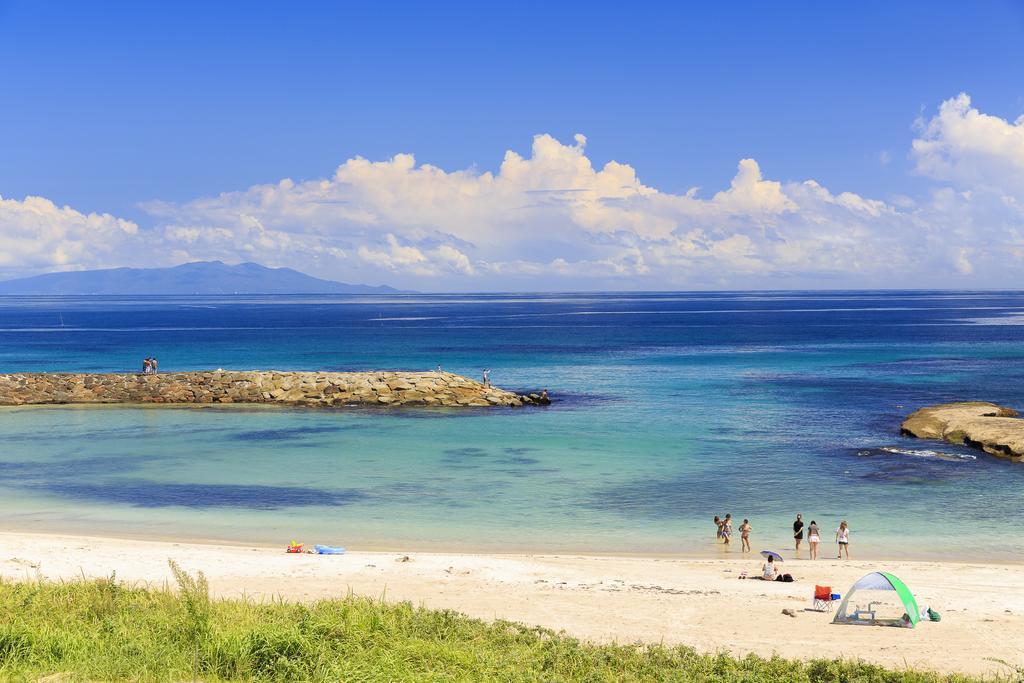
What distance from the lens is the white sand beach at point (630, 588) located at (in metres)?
16.8

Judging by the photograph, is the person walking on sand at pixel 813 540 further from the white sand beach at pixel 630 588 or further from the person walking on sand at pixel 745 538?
the person walking on sand at pixel 745 538

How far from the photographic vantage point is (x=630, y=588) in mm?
20406

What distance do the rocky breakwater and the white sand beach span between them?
30614 millimetres

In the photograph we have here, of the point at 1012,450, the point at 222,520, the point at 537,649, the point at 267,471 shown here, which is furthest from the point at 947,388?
the point at 537,649

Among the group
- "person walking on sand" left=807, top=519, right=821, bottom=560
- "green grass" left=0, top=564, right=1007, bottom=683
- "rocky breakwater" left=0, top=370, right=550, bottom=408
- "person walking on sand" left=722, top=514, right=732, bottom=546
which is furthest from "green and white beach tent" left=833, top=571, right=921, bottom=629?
"rocky breakwater" left=0, top=370, right=550, bottom=408

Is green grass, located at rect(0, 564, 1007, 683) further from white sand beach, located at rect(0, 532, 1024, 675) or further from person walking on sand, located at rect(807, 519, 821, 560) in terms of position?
person walking on sand, located at rect(807, 519, 821, 560)

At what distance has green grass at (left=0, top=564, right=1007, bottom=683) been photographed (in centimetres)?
1315

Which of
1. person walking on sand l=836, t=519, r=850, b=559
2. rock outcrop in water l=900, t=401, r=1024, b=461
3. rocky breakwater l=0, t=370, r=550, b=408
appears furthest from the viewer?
rocky breakwater l=0, t=370, r=550, b=408

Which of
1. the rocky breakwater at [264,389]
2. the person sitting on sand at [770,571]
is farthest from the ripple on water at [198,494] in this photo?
the rocky breakwater at [264,389]

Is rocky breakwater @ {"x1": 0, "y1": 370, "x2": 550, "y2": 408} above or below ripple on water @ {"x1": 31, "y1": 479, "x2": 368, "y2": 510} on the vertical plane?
above

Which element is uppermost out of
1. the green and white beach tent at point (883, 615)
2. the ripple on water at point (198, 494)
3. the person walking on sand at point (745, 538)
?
the green and white beach tent at point (883, 615)

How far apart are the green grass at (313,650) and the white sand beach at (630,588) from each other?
1.80 metres

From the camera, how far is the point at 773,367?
7750cm

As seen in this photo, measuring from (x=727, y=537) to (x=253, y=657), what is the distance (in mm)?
16078
